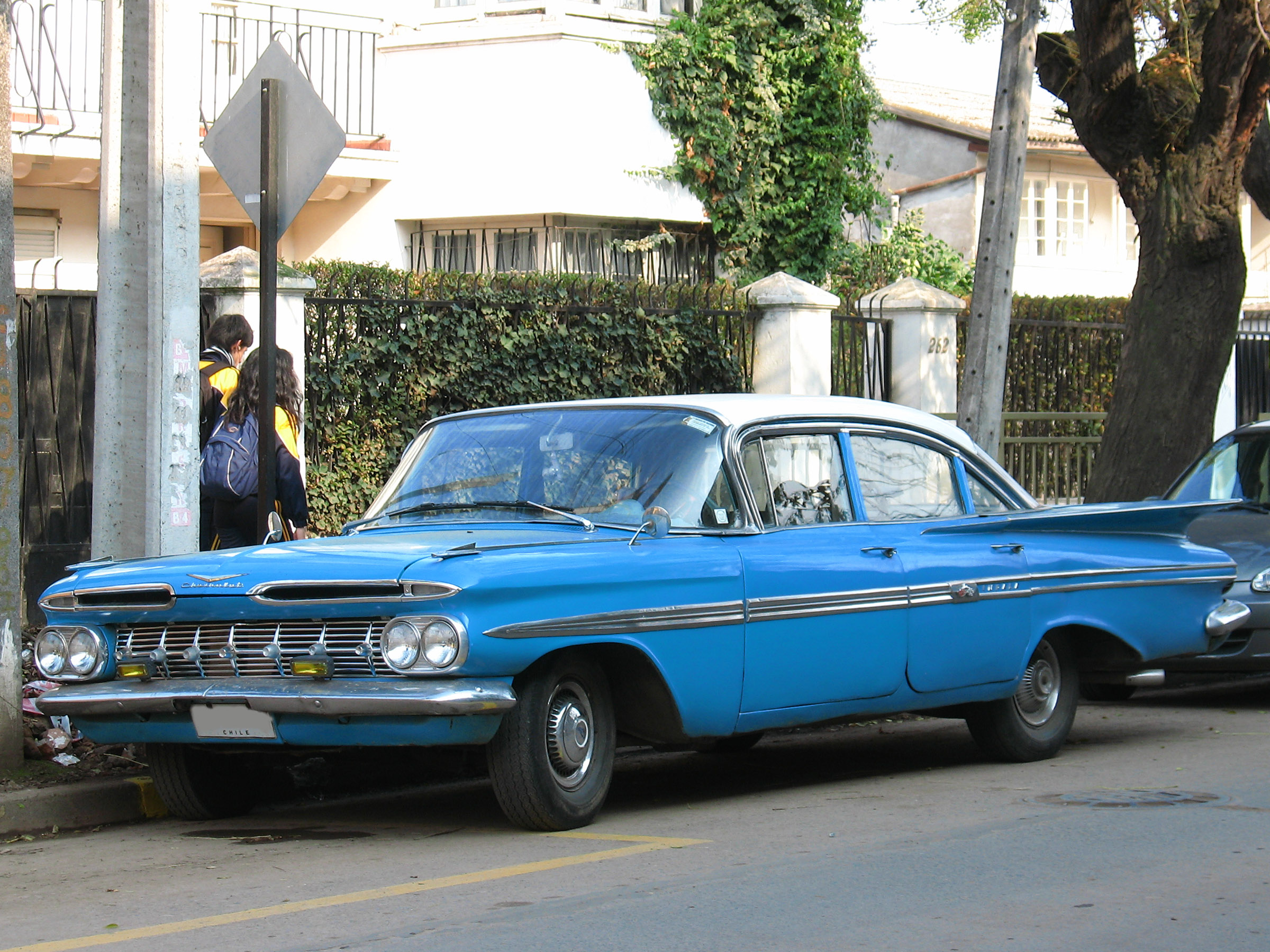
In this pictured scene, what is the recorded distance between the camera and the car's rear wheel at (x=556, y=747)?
5945mm

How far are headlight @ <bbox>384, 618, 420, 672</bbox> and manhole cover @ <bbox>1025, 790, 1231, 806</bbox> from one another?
9.01 ft

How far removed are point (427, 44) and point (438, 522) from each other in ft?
39.6

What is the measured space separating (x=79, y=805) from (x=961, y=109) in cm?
3315

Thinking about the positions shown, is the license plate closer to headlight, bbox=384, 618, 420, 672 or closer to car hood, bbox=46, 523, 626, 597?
car hood, bbox=46, 523, 626, 597

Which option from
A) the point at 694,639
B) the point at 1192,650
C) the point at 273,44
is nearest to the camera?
the point at 694,639

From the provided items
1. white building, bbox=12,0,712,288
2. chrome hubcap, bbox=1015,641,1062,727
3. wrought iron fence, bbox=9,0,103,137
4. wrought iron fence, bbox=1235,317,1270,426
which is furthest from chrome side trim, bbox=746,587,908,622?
wrought iron fence, bbox=1235,317,1270,426

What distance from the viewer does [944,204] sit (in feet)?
109

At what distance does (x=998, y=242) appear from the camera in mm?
12602

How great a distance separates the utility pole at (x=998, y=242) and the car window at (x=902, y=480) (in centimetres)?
458

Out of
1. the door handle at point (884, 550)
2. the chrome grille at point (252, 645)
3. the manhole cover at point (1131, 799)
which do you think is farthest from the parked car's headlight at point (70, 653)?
the manhole cover at point (1131, 799)

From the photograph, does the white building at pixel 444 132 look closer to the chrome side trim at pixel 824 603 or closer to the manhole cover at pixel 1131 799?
the chrome side trim at pixel 824 603

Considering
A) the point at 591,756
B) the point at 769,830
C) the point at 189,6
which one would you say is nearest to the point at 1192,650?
the point at 769,830

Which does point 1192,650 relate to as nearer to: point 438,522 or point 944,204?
point 438,522

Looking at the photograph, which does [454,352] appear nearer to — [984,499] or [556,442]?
[984,499]
